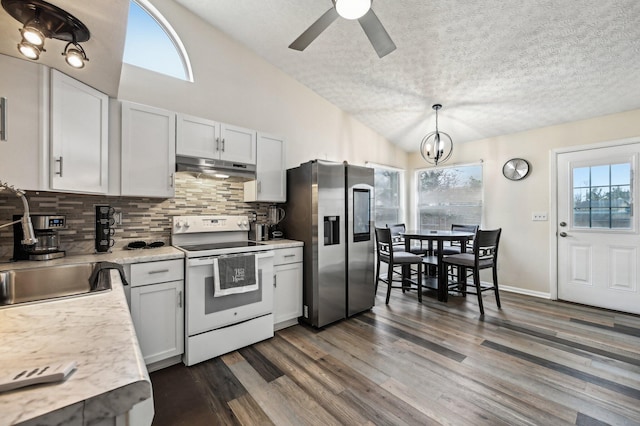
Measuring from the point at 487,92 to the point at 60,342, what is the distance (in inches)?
154

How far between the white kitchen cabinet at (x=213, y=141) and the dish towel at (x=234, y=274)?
1.01 metres

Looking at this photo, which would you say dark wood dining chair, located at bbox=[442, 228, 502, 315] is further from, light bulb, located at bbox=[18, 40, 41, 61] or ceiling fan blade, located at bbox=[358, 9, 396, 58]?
light bulb, located at bbox=[18, 40, 41, 61]

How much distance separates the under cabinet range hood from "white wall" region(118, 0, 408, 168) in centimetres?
64

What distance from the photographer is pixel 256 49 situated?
3240 millimetres

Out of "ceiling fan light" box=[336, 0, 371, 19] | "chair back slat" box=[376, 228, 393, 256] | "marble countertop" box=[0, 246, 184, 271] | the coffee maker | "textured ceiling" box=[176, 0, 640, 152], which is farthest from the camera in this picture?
"chair back slat" box=[376, 228, 393, 256]

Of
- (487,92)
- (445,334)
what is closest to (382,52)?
(487,92)

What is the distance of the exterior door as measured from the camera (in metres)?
3.20

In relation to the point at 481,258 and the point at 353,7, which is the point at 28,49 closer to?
the point at 353,7

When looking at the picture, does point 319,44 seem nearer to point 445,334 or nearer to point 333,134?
point 333,134

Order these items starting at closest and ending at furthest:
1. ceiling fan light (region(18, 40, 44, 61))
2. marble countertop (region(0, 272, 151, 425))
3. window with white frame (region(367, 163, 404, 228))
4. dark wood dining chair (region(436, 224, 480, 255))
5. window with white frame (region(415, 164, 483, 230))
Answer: marble countertop (region(0, 272, 151, 425)) → ceiling fan light (region(18, 40, 44, 61)) → dark wood dining chair (region(436, 224, 480, 255)) → window with white frame (region(415, 164, 483, 230)) → window with white frame (region(367, 163, 404, 228))

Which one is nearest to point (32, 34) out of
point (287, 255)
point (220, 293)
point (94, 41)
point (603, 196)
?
→ point (94, 41)

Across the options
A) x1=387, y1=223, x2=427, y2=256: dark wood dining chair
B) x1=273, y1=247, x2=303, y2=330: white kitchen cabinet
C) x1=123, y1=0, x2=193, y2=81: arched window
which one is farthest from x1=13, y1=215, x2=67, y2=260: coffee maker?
x1=387, y1=223, x2=427, y2=256: dark wood dining chair

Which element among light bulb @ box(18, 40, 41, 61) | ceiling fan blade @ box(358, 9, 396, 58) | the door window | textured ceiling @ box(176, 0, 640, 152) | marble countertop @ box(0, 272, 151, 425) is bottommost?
marble countertop @ box(0, 272, 151, 425)

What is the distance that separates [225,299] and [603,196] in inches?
176
